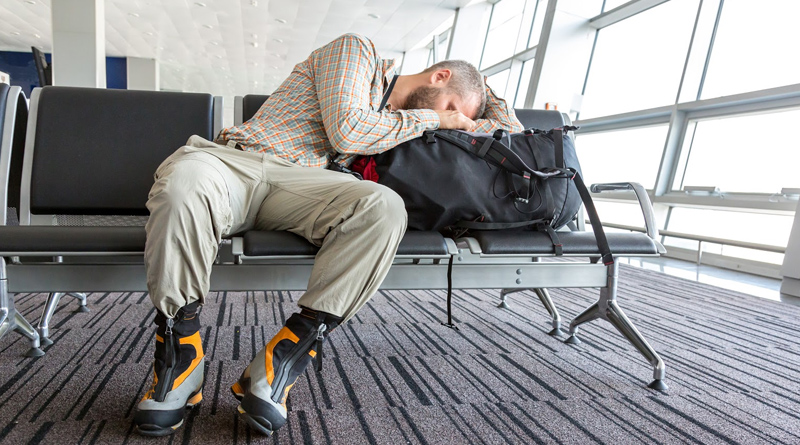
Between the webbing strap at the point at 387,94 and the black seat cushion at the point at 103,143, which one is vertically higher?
the webbing strap at the point at 387,94

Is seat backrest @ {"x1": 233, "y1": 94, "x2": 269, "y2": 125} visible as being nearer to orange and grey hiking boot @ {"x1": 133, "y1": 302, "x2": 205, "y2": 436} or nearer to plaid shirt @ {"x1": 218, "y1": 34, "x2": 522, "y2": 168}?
plaid shirt @ {"x1": 218, "y1": 34, "x2": 522, "y2": 168}

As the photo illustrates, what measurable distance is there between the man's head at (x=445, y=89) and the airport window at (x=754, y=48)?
345 centimetres

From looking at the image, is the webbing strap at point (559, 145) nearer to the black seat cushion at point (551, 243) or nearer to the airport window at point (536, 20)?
the black seat cushion at point (551, 243)

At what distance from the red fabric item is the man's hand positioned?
0.23m

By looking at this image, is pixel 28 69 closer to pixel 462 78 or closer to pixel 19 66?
pixel 19 66

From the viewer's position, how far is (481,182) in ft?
4.43

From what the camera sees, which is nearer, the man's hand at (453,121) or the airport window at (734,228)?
the man's hand at (453,121)

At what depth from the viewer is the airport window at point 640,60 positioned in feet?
15.9

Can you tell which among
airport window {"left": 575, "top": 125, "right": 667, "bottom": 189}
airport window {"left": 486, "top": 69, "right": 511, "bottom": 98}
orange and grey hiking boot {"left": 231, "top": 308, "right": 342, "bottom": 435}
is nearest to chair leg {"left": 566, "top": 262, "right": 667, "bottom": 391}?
orange and grey hiking boot {"left": 231, "top": 308, "right": 342, "bottom": 435}

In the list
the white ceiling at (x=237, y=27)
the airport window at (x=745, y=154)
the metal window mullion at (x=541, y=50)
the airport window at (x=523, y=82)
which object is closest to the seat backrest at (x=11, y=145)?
the airport window at (x=745, y=154)

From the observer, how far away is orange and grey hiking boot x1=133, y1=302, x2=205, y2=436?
0.97 m

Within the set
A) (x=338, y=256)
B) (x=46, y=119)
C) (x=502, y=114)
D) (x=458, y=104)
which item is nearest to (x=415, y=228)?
(x=338, y=256)

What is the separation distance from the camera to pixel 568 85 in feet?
20.2

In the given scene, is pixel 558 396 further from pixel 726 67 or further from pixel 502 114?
pixel 726 67
